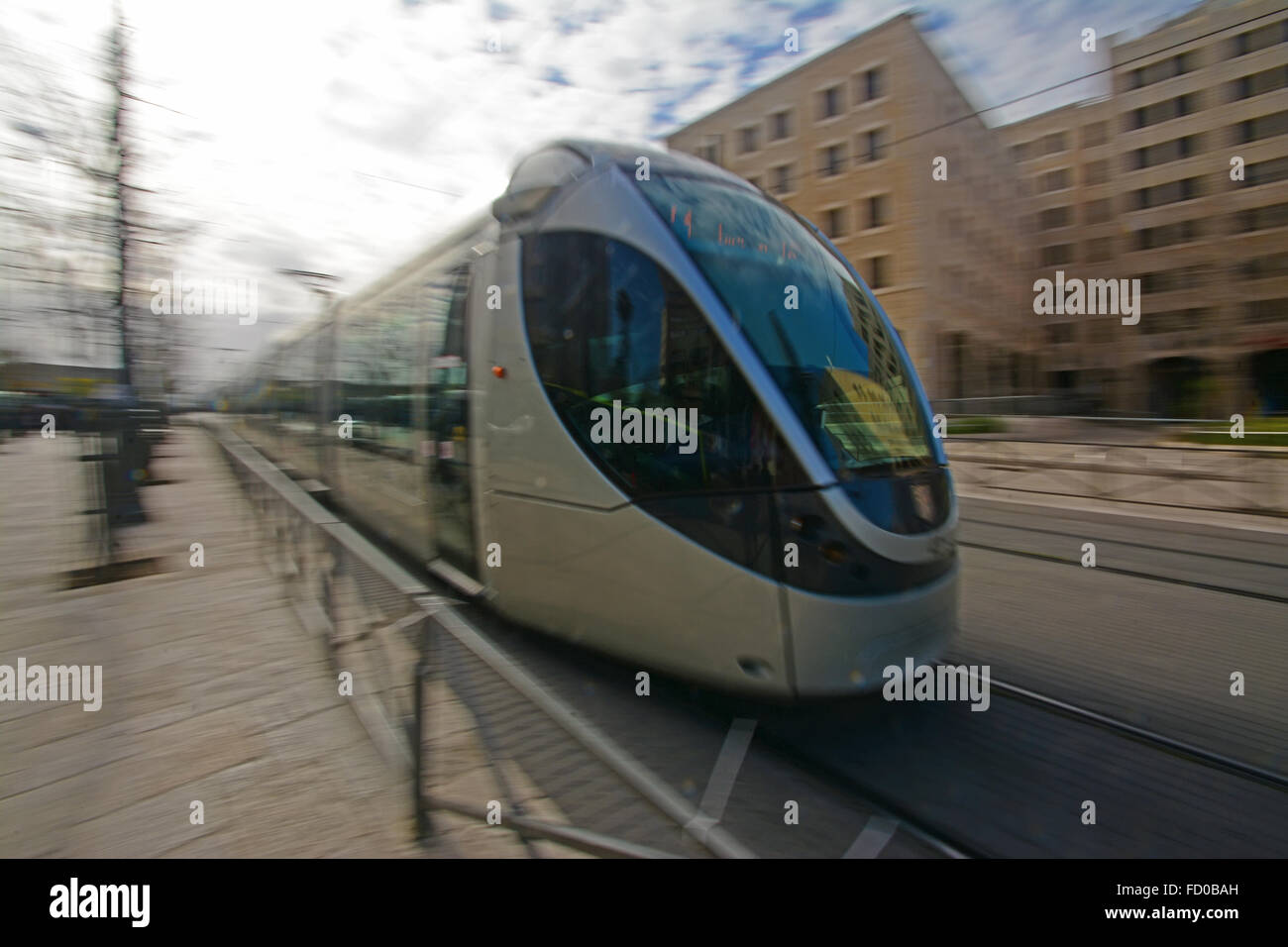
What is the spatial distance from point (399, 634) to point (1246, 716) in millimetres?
4174

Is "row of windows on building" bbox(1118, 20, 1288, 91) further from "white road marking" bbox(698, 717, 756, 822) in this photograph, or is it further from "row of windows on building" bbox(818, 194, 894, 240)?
"white road marking" bbox(698, 717, 756, 822)

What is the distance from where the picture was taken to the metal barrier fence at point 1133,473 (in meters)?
11.0

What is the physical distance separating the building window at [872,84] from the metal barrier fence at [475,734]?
36.6 metres

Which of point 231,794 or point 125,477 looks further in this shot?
point 125,477

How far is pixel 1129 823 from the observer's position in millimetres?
3096

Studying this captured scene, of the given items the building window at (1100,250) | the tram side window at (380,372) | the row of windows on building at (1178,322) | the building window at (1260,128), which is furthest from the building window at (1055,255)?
the tram side window at (380,372)

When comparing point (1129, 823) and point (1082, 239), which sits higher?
point (1082, 239)

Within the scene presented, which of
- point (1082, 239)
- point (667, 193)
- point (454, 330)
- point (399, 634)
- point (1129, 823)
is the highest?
point (1082, 239)

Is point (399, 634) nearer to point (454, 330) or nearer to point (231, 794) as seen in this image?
point (231, 794)

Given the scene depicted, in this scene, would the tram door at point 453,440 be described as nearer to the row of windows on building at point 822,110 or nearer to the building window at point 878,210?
the building window at point 878,210

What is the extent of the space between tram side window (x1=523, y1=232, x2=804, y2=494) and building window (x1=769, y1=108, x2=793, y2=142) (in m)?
38.0

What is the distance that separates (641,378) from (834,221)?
118ft

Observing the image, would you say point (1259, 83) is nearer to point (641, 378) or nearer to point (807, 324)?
point (807, 324)
